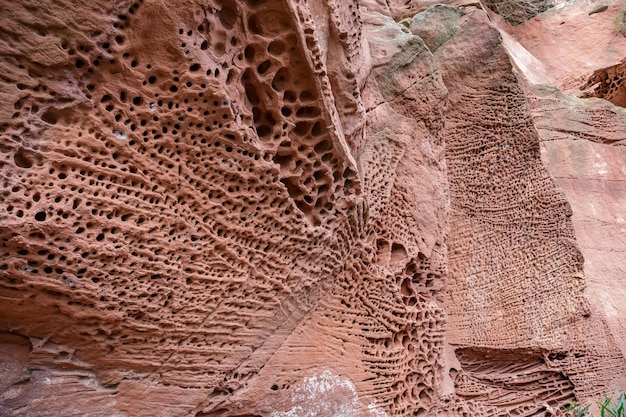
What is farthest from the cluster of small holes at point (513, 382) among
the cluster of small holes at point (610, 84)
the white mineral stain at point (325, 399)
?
the cluster of small holes at point (610, 84)

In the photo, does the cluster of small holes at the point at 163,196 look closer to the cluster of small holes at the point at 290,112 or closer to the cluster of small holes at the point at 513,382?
the cluster of small holes at the point at 290,112

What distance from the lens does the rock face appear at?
169cm

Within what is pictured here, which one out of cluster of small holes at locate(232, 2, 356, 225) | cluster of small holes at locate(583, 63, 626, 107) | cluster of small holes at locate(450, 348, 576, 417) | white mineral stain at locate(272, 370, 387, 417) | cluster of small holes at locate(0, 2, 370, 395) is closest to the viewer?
cluster of small holes at locate(0, 2, 370, 395)

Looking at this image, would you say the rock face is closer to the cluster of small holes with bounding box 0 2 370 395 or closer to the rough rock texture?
the cluster of small holes with bounding box 0 2 370 395

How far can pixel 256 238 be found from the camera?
7.19 feet

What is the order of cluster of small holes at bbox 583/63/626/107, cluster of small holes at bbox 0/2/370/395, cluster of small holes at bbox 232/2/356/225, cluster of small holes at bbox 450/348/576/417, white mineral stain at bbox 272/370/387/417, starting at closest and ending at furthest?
cluster of small holes at bbox 0/2/370/395, cluster of small holes at bbox 232/2/356/225, white mineral stain at bbox 272/370/387/417, cluster of small holes at bbox 450/348/576/417, cluster of small holes at bbox 583/63/626/107

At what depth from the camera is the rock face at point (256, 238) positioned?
1689mm

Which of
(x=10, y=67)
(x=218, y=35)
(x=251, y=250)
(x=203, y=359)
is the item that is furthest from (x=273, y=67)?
(x=203, y=359)

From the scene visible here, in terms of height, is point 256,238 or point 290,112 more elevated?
point 290,112

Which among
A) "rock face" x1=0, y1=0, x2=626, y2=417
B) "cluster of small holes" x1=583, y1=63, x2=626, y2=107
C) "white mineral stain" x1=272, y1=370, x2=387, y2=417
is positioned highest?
"cluster of small holes" x1=583, y1=63, x2=626, y2=107

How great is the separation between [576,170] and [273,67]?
3.21 metres

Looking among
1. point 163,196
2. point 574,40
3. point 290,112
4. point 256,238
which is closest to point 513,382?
point 256,238

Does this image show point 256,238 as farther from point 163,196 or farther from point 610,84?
point 610,84

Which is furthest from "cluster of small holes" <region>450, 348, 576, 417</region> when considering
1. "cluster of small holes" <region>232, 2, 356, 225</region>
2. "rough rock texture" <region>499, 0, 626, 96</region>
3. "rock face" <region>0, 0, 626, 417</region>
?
"rough rock texture" <region>499, 0, 626, 96</region>
